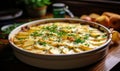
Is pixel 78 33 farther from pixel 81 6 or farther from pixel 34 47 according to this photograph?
pixel 81 6

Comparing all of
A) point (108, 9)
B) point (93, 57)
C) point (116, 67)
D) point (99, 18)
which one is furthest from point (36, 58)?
point (108, 9)

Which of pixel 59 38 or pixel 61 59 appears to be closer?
pixel 61 59

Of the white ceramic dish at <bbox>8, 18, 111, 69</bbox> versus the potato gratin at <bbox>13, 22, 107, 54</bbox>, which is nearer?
the white ceramic dish at <bbox>8, 18, 111, 69</bbox>

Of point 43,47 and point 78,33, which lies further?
point 78,33

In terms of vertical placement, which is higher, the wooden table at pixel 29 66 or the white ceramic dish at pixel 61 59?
the white ceramic dish at pixel 61 59

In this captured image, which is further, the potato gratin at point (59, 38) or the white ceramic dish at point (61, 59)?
the potato gratin at point (59, 38)

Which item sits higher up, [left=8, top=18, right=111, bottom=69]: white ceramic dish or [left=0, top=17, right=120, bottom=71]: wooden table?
[left=8, top=18, right=111, bottom=69]: white ceramic dish

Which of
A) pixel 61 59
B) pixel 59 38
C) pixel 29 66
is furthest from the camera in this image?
pixel 59 38

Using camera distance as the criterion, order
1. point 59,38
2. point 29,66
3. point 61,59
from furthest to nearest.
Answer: point 59,38, point 29,66, point 61,59
